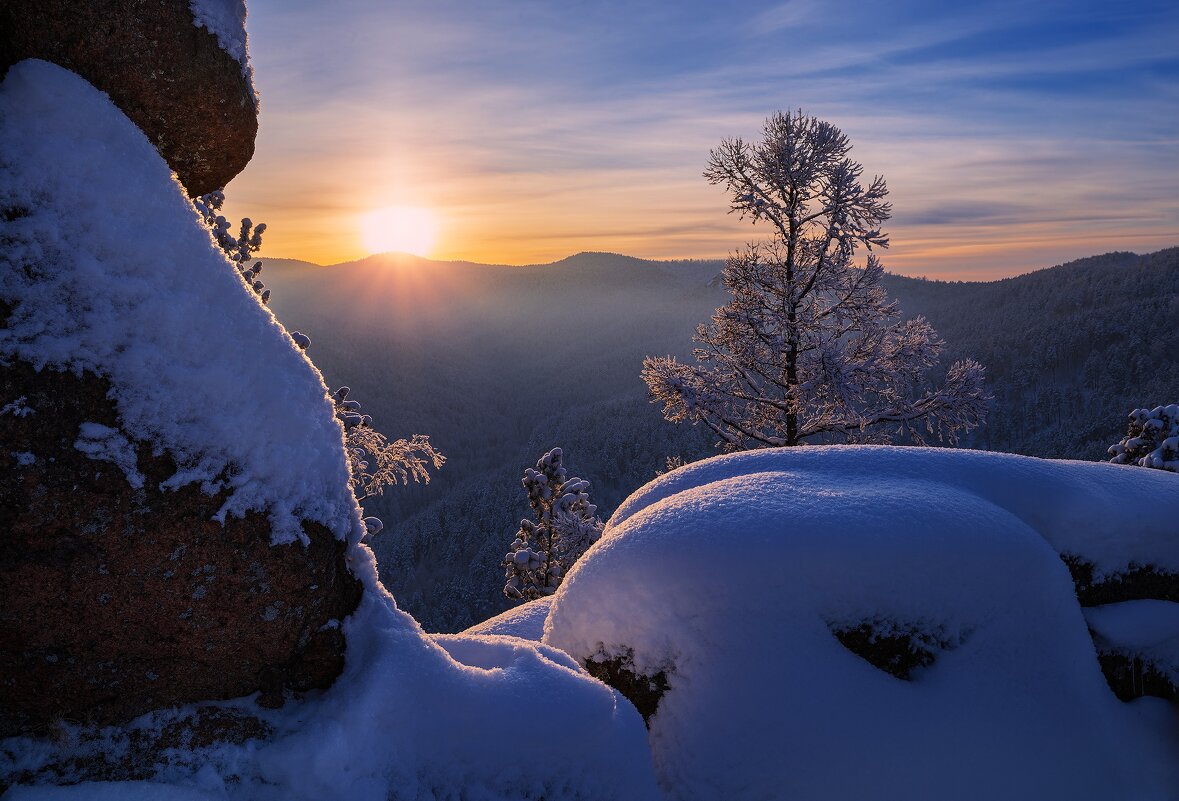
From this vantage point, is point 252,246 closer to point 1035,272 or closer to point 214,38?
point 214,38

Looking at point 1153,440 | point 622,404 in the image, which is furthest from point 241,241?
point 622,404

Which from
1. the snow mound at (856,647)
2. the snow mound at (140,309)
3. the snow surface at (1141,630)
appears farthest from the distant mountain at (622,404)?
the snow mound at (140,309)

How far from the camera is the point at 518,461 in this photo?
280 feet

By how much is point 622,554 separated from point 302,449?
2627mm

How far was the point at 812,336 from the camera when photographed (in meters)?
12.7

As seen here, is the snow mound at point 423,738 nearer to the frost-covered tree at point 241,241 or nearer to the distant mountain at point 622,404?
the frost-covered tree at point 241,241

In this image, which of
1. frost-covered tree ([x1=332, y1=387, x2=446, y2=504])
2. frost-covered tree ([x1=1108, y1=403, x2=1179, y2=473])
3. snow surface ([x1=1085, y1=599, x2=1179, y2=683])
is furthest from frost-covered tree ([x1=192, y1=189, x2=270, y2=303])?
frost-covered tree ([x1=1108, y1=403, x2=1179, y2=473])

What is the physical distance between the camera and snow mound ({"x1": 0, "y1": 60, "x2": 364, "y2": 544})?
293cm

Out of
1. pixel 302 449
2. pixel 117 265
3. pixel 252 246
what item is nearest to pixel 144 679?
pixel 302 449

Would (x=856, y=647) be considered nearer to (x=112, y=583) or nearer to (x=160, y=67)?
(x=112, y=583)

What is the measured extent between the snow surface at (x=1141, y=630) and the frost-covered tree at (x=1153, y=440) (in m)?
7.86

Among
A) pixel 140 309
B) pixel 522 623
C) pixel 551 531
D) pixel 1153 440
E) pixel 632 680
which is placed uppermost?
pixel 140 309

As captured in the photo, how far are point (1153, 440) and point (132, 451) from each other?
17031 mm

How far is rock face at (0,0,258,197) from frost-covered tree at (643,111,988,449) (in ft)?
33.8
